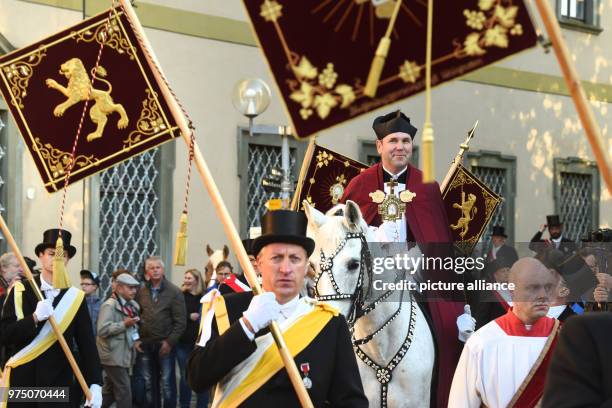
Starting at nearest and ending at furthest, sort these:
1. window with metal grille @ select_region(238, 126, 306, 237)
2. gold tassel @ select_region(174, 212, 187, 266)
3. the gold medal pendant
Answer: gold tassel @ select_region(174, 212, 187, 266) → the gold medal pendant → window with metal grille @ select_region(238, 126, 306, 237)

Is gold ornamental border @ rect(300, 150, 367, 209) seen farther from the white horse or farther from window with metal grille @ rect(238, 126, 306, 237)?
window with metal grille @ rect(238, 126, 306, 237)

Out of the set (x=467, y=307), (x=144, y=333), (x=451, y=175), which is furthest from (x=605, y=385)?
(x=144, y=333)

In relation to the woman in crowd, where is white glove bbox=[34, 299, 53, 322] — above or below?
above

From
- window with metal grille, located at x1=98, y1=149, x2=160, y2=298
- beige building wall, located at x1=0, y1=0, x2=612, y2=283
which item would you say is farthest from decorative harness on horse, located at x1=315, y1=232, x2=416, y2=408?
window with metal grille, located at x1=98, y1=149, x2=160, y2=298

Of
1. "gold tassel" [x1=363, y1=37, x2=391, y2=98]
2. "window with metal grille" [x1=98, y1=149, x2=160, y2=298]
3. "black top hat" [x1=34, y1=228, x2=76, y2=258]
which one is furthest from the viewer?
"window with metal grille" [x1=98, y1=149, x2=160, y2=298]

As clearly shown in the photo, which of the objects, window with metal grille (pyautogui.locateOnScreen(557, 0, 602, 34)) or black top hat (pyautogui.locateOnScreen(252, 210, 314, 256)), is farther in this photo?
window with metal grille (pyautogui.locateOnScreen(557, 0, 602, 34))

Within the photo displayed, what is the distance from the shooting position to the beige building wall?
1839 cm

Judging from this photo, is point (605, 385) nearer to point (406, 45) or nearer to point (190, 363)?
point (406, 45)

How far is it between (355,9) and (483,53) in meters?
0.46

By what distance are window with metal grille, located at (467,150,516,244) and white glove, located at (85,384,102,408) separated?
14.6 meters

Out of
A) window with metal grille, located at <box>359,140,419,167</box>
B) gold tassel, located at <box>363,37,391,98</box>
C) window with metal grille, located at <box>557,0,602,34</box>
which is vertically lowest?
gold tassel, located at <box>363,37,391,98</box>

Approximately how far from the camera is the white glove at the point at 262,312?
6.02 m

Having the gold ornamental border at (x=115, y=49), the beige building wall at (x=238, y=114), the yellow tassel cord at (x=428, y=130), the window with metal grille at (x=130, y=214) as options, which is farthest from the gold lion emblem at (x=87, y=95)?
the window with metal grille at (x=130, y=214)

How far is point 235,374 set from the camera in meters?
6.23
